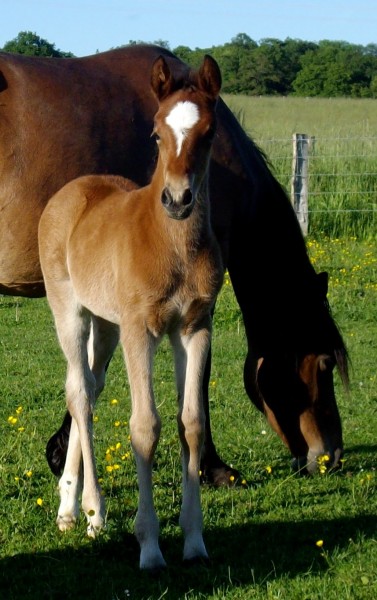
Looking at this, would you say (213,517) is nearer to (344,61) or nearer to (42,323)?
(42,323)

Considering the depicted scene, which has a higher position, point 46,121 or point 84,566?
point 46,121

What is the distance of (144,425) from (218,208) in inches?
74.7

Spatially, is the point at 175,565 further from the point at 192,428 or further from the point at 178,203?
the point at 178,203

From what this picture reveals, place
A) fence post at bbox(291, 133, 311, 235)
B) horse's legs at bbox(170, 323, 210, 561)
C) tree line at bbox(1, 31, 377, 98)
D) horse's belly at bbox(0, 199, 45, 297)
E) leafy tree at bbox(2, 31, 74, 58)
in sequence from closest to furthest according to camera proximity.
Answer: horse's legs at bbox(170, 323, 210, 561) < horse's belly at bbox(0, 199, 45, 297) < leafy tree at bbox(2, 31, 74, 58) < fence post at bbox(291, 133, 311, 235) < tree line at bbox(1, 31, 377, 98)

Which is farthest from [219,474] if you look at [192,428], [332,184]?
[332,184]

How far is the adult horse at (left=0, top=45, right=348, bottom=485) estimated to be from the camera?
532 centimetres

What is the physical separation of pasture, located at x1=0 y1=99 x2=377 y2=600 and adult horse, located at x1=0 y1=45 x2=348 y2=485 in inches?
13.3

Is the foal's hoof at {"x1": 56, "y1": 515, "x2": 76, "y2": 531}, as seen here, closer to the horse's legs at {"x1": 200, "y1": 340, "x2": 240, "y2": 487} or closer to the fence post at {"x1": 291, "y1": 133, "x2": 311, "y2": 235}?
the horse's legs at {"x1": 200, "y1": 340, "x2": 240, "y2": 487}

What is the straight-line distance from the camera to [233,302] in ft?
35.6

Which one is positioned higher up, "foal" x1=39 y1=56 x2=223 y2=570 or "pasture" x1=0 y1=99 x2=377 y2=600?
"foal" x1=39 y1=56 x2=223 y2=570

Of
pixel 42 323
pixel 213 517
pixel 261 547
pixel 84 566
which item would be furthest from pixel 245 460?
pixel 42 323

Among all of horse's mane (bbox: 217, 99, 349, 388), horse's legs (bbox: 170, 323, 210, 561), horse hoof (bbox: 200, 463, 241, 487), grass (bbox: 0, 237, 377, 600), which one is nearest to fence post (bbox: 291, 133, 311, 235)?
grass (bbox: 0, 237, 377, 600)

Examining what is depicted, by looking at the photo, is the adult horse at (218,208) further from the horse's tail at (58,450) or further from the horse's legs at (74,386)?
the horse's legs at (74,386)

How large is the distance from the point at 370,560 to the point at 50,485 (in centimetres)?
190
